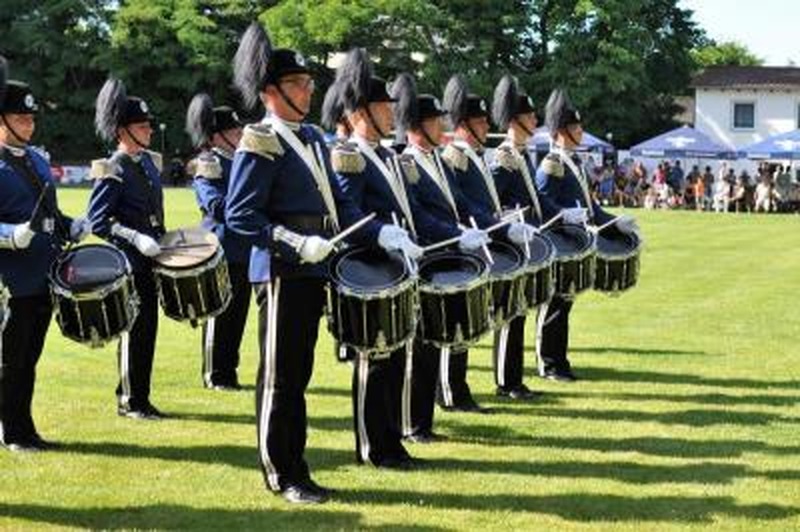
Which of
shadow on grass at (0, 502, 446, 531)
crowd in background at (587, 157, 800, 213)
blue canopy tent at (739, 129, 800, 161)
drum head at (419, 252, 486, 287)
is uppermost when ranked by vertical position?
drum head at (419, 252, 486, 287)

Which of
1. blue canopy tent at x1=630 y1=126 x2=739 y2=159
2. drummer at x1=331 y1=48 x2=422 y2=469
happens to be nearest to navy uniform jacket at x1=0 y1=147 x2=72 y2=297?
drummer at x1=331 y1=48 x2=422 y2=469

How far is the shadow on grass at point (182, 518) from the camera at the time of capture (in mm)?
6363

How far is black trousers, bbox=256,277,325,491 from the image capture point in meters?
6.65

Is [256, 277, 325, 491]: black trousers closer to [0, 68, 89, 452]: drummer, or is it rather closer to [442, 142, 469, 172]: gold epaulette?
[0, 68, 89, 452]: drummer

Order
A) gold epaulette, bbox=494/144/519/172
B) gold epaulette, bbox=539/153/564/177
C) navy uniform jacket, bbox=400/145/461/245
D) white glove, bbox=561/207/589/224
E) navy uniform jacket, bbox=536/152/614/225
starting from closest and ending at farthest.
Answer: navy uniform jacket, bbox=400/145/461/245, gold epaulette, bbox=494/144/519/172, white glove, bbox=561/207/589/224, navy uniform jacket, bbox=536/152/614/225, gold epaulette, bbox=539/153/564/177

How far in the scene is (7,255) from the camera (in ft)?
25.0

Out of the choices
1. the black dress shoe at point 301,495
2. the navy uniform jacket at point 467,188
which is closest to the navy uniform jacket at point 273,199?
the black dress shoe at point 301,495

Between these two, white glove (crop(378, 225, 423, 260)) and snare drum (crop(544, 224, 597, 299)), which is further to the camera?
snare drum (crop(544, 224, 597, 299))

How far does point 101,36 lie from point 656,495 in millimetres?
59640

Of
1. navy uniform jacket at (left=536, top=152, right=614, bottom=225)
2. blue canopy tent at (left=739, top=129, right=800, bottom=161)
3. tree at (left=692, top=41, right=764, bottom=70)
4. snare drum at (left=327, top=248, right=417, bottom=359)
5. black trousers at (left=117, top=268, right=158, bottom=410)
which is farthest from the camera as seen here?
tree at (left=692, top=41, right=764, bottom=70)

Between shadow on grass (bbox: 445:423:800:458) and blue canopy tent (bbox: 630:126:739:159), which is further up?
shadow on grass (bbox: 445:423:800:458)

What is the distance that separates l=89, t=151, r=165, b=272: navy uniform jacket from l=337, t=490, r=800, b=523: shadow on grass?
2.73m

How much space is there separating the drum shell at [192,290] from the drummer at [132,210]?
197 mm

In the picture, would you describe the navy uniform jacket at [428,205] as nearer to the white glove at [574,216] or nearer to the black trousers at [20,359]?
the white glove at [574,216]
